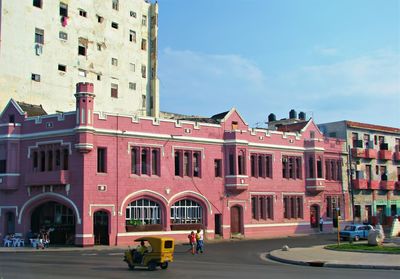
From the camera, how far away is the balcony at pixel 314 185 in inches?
2279

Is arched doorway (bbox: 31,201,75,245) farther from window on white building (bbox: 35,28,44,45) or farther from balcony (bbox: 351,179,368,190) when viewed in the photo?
balcony (bbox: 351,179,368,190)

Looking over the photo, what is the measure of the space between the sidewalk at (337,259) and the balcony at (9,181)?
21.9 metres

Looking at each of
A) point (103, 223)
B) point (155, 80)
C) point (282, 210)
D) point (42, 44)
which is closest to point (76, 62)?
point (42, 44)

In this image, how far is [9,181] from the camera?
44.7 meters

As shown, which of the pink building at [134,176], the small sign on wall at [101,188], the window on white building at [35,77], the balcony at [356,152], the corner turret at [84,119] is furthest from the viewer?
the balcony at [356,152]

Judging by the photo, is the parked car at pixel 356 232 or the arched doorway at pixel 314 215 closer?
the parked car at pixel 356 232

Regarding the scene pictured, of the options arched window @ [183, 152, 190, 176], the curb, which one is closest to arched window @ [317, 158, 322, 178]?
arched window @ [183, 152, 190, 176]

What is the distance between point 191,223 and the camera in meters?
48.7

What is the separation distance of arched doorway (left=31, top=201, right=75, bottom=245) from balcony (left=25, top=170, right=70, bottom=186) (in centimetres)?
223

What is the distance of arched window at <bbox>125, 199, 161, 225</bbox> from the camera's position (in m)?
45.0

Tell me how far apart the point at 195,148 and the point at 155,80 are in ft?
70.6

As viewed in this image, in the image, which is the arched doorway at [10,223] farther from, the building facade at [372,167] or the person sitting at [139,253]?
the building facade at [372,167]

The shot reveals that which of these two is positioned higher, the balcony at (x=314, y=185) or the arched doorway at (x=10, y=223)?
the balcony at (x=314, y=185)

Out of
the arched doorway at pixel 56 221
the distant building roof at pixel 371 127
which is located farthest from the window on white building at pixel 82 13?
the distant building roof at pixel 371 127
